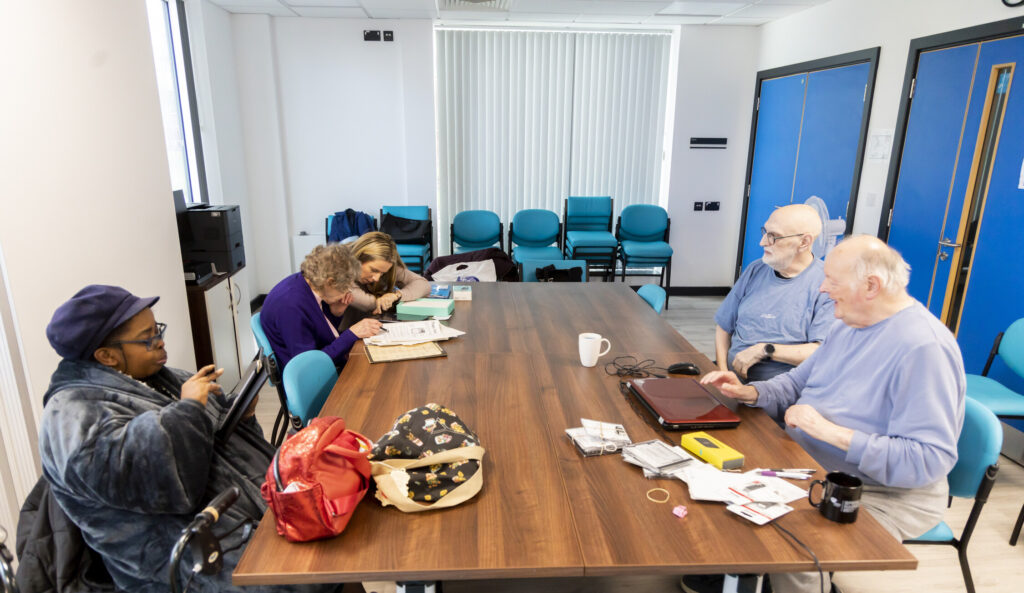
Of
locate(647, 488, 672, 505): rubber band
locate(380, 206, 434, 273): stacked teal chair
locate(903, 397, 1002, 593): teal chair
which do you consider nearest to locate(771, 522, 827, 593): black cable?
locate(647, 488, 672, 505): rubber band

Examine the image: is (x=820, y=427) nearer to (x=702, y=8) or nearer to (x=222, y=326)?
(x=222, y=326)

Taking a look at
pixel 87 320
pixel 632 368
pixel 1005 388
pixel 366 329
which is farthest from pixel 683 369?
pixel 1005 388

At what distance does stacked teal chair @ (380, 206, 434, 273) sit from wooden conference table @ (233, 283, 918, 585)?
3714mm

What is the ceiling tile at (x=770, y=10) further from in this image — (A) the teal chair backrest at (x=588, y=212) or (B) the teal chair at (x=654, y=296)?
(B) the teal chair at (x=654, y=296)

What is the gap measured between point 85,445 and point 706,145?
20.3 ft

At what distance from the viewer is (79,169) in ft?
8.25

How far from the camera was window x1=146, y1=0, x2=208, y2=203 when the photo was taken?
15.3 feet

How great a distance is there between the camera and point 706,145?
20.7 ft

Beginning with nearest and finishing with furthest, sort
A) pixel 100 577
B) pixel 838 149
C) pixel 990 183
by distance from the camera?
pixel 100 577 → pixel 990 183 → pixel 838 149

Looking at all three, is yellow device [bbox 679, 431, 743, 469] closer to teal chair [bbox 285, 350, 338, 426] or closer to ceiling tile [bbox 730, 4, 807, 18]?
teal chair [bbox 285, 350, 338, 426]

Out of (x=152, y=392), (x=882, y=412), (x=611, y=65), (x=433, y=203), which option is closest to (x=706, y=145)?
(x=611, y=65)

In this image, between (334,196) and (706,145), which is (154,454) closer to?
(334,196)

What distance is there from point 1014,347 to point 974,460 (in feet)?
5.35

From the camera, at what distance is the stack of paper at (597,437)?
1636 millimetres
